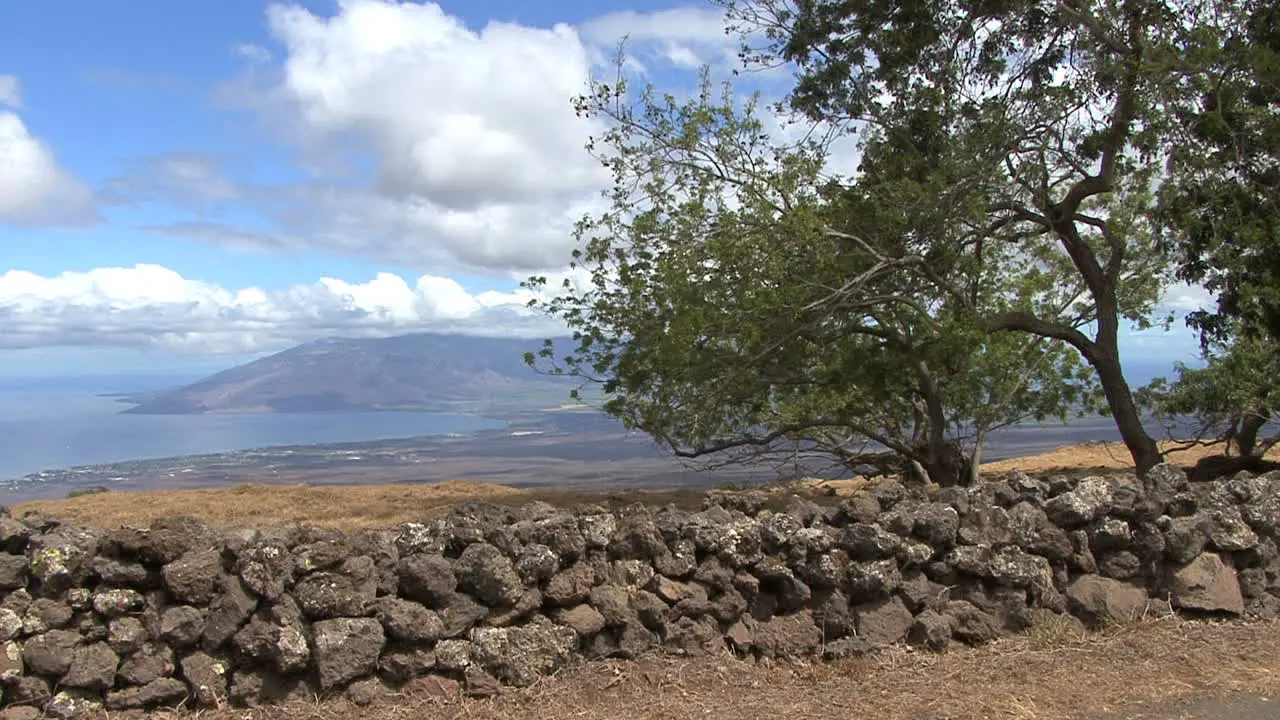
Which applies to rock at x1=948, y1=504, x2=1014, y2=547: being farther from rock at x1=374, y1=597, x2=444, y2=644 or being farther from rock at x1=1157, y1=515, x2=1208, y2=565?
rock at x1=374, y1=597, x2=444, y2=644

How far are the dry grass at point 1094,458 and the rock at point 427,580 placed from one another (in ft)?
52.2

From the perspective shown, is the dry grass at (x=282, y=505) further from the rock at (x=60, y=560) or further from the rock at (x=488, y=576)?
the rock at (x=60, y=560)

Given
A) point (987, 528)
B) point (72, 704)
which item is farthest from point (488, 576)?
point (987, 528)

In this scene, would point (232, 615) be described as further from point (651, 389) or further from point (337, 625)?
point (651, 389)

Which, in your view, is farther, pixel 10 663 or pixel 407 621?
pixel 407 621

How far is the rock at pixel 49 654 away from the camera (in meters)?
5.46

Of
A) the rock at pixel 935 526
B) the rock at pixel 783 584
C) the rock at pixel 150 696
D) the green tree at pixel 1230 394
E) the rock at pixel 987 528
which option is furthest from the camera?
the green tree at pixel 1230 394

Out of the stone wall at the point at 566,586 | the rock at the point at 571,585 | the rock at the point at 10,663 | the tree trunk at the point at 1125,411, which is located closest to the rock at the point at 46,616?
the stone wall at the point at 566,586

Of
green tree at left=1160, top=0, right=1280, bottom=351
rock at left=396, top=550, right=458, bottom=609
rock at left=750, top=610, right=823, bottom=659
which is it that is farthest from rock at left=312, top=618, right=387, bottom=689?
green tree at left=1160, top=0, right=1280, bottom=351

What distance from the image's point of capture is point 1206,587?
7730 millimetres

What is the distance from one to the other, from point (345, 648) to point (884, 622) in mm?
3672

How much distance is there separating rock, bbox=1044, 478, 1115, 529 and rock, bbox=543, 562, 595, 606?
12.5 ft

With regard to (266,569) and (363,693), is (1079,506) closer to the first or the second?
(363,693)

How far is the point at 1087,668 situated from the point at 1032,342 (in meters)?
10.4
